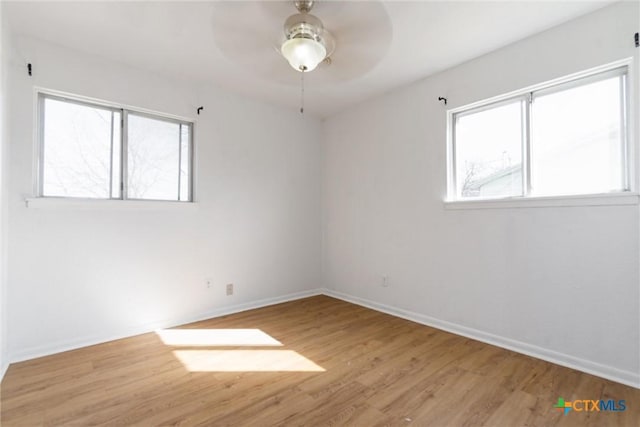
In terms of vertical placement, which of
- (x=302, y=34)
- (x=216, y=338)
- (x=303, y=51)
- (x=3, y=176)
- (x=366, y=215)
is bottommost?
(x=216, y=338)

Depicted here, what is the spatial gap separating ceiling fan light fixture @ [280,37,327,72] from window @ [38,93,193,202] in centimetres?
182

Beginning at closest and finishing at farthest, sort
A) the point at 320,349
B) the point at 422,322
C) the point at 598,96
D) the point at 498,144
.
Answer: the point at 598,96
the point at 320,349
the point at 498,144
the point at 422,322

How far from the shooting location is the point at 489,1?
2104mm

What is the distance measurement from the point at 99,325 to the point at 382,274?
2960mm

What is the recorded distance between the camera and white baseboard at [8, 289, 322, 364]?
2.43 metres

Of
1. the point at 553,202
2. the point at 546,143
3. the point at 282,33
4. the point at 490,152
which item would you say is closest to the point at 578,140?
the point at 546,143

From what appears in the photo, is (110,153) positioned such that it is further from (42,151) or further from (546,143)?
(546,143)

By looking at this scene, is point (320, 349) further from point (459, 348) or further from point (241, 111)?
point (241, 111)

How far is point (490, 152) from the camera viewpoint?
9.41 feet

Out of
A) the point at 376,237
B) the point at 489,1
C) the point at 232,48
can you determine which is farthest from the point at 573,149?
the point at 232,48

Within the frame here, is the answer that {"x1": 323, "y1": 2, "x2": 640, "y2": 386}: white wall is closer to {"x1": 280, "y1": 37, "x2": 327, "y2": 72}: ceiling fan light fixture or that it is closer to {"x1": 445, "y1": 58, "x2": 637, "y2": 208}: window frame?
{"x1": 445, "y1": 58, "x2": 637, "y2": 208}: window frame

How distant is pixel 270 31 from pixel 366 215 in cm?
235

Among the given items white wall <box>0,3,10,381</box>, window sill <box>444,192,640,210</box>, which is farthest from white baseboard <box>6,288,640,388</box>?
window sill <box>444,192,640,210</box>

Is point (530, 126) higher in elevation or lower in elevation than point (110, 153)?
higher
